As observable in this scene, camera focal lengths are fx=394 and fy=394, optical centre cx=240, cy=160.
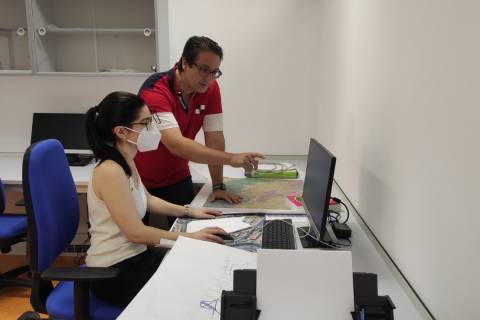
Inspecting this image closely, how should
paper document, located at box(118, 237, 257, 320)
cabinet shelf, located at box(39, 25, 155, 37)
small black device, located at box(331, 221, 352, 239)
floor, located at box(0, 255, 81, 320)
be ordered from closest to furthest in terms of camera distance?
1. paper document, located at box(118, 237, 257, 320)
2. small black device, located at box(331, 221, 352, 239)
3. floor, located at box(0, 255, 81, 320)
4. cabinet shelf, located at box(39, 25, 155, 37)

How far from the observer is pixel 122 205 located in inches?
58.0

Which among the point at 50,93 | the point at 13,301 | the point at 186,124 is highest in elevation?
the point at 50,93

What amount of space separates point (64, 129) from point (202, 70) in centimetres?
165

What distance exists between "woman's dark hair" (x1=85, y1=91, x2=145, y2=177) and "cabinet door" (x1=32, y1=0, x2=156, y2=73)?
4.97ft

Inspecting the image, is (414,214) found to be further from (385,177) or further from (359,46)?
(359,46)

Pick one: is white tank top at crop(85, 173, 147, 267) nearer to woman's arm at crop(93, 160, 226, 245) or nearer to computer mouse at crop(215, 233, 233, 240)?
woman's arm at crop(93, 160, 226, 245)

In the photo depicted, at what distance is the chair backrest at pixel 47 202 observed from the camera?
1.51 m

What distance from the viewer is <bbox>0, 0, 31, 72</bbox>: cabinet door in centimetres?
304

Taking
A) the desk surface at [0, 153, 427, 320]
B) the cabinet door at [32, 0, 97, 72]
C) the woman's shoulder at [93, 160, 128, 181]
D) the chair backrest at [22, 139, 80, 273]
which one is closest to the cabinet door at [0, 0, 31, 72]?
the cabinet door at [32, 0, 97, 72]

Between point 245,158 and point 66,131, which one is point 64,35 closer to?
point 66,131

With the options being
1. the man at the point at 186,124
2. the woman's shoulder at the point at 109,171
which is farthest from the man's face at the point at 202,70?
the woman's shoulder at the point at 109,171

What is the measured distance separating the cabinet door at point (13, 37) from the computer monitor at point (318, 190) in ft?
8.25

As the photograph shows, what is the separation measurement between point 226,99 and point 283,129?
1.71ft

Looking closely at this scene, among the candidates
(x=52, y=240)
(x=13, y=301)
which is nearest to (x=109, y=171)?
(x=52, y=240)
